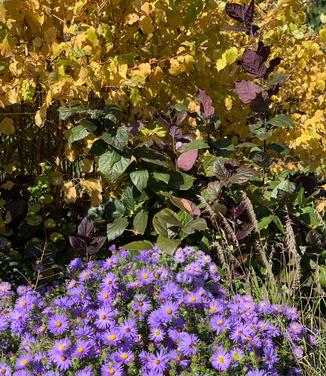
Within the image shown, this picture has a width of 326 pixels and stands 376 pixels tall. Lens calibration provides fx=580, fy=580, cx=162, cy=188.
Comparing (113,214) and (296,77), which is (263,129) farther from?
(296,77)

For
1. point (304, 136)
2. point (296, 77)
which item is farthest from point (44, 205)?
point (296, 77)

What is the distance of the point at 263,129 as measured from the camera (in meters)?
2.75

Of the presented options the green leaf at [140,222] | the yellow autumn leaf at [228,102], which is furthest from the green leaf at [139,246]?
the yellow autumn leaf at [228,102]

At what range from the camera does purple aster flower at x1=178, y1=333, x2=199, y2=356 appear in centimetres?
173

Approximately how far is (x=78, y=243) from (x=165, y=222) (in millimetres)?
398

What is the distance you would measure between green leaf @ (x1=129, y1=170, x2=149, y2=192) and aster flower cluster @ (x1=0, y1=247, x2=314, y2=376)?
451 millimetres

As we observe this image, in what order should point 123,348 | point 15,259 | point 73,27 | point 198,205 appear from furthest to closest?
point 15,259 < point 198,205 < point 73,27 < point 123,348

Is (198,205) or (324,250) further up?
(198,205)

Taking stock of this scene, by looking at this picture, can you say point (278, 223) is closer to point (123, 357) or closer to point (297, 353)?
point (297, 353)

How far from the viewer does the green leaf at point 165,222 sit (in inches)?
97.3

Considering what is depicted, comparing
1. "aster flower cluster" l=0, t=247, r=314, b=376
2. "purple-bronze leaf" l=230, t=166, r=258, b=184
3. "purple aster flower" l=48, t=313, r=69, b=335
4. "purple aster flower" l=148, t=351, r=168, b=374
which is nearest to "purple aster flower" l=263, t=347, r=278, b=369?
"aster flower cluster" l=0, t=247, r=314, b=376

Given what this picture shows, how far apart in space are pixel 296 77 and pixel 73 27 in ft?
6.71

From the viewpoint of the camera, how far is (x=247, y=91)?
2.71 metres

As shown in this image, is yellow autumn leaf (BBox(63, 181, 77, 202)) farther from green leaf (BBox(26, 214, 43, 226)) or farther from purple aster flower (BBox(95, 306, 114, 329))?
purple aster flower (BBox(95, 306, 114, 329))
